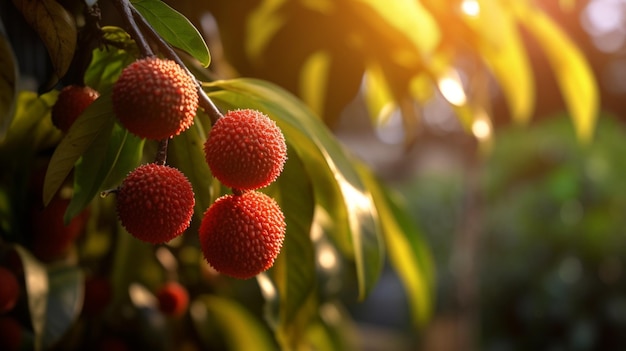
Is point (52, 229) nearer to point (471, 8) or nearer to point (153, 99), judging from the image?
point (153, 99)

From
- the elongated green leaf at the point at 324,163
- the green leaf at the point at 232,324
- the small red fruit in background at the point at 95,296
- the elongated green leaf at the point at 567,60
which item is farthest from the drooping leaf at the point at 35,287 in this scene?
the elongated green leaf at the point at 567,60

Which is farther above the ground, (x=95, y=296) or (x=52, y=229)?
(x=52, y=229)

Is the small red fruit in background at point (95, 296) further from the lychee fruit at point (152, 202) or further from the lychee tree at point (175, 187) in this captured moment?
the lychee fruit at point (152, 202)

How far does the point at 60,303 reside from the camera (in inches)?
26.7

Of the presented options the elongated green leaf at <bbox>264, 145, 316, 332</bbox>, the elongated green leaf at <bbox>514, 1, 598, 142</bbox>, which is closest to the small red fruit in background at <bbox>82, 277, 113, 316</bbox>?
the elongated green leaf at <bbox>264, 145, 316, 332</bbox>

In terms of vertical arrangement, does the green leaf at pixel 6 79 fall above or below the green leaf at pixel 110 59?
below

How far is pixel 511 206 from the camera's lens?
3.64 m

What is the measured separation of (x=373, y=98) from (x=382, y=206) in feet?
1.38

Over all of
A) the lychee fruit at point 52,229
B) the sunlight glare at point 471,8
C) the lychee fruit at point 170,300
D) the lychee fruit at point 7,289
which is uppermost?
the sunlight glare at point 471,8

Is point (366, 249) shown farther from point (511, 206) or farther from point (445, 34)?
point (511, 206)

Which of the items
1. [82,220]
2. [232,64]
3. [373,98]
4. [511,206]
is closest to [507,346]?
[511,206]

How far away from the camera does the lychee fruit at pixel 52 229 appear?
0.62 meters

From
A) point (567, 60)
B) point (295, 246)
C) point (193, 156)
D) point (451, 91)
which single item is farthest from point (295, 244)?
point (567, 60)

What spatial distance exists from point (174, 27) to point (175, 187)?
10 centimetres
